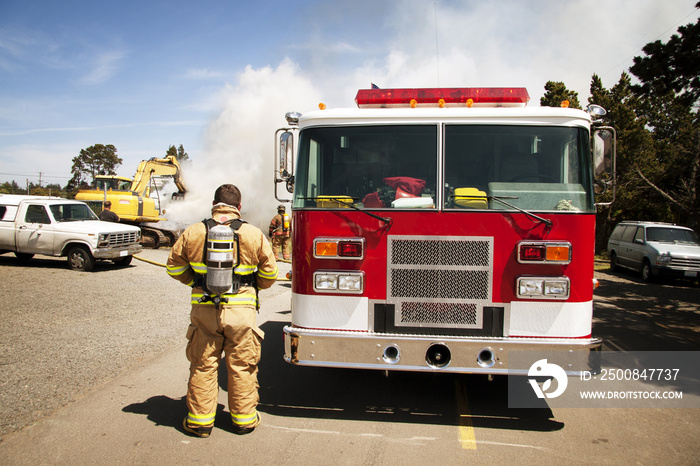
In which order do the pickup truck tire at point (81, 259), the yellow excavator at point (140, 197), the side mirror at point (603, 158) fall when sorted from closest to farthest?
the side mirror at point (603, 158), the pickup truck tire at point (81, 259), the yellow excavator at point (140, 197)

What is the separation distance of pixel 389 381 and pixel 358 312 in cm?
159

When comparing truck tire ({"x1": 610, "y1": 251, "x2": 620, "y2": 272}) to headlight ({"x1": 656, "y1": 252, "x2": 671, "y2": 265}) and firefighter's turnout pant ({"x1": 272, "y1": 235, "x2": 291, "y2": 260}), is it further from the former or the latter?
firefighter's turnout pant ({"x1": 272, "y1": 235, "x2": 291, "y2": 260})

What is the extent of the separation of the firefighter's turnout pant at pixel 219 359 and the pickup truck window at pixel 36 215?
1149 centimetres

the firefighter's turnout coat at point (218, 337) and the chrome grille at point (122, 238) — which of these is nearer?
the firefighter's turnout coat at point (218, 337)

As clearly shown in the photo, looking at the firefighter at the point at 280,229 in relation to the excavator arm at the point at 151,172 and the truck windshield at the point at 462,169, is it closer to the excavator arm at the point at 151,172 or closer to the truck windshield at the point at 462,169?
the truck windshield at the point at 462,169

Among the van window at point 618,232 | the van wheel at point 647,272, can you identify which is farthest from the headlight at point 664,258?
the van window at point 618,232

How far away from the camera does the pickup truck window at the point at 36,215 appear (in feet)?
43.5

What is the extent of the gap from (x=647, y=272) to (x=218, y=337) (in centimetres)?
1440

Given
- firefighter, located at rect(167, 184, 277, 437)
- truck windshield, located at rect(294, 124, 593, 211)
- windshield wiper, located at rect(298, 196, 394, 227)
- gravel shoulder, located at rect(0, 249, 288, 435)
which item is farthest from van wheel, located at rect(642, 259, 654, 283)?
firefighter, located at rect(167, 184, 277, 437)

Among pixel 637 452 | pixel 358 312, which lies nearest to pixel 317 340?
pixel 358 312

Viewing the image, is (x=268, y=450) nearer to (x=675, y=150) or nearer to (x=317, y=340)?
(x=317, y=340)

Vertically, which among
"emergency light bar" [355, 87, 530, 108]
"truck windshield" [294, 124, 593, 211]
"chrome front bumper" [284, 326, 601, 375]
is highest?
"emergency light bar" [355, 87, 530, 108]

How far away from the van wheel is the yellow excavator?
17573mm

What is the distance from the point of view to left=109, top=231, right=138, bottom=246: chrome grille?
13273 mm
